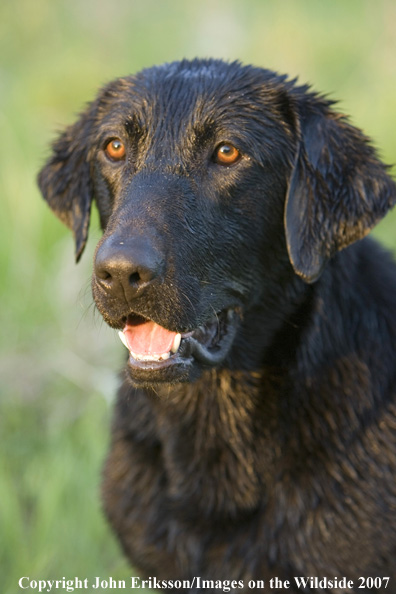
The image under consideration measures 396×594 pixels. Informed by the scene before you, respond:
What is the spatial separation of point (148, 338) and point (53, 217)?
3092 millimetres

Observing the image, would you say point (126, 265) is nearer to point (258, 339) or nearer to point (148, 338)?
point (148, 338)

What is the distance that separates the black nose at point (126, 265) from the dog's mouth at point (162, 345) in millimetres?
234

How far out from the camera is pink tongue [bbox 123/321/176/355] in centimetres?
260

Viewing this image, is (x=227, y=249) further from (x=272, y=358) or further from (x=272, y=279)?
(x=272, y=358)

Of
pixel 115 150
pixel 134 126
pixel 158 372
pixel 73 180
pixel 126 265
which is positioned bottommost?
pixel 158 372

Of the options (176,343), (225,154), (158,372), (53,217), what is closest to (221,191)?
(225,154)

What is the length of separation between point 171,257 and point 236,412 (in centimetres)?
78

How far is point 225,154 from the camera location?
270 cm

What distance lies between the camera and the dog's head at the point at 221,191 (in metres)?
2.54

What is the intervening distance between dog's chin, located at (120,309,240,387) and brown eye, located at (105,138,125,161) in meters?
0.64

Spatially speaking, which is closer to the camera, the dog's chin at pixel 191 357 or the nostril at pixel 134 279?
the nostril at pixel 134 279

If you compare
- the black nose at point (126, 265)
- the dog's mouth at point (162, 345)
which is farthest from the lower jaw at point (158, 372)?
the black nose at point (126, 265)

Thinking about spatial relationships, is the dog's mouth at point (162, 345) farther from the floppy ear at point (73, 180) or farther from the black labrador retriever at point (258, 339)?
the floppy ear at point (73, 180)

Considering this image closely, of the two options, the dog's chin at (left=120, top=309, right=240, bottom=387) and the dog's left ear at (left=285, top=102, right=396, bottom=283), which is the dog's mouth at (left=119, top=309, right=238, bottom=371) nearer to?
the dog's chin at (left=120, top=309, right=240, bottom=387)
